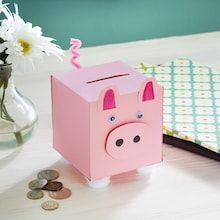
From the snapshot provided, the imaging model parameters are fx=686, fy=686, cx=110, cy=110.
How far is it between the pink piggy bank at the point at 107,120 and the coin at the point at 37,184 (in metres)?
0.05

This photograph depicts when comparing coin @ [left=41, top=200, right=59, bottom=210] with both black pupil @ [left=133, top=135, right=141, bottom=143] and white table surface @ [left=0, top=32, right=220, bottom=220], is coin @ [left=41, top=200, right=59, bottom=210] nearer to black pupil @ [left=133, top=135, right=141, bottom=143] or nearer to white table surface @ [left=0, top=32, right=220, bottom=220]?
white table surface @ [left=0, top=32, right=220, bottom=220]

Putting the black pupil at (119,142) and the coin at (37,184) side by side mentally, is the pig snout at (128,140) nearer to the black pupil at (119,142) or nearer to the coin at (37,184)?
the black pupil at (119,142)

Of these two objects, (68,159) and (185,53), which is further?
(185,53)

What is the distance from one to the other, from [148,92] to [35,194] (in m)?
0.21

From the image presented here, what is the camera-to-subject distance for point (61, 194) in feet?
3.10

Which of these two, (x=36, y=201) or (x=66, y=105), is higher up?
(x=66, y=105)

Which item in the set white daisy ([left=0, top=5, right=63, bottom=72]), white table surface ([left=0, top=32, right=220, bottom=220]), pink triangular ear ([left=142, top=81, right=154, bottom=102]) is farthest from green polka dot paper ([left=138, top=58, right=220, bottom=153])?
white daisy ([left=0, top=5, right=63, bottom=72])

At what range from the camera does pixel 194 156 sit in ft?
3.41

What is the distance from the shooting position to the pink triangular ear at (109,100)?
896 millimetres

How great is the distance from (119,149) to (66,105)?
0.32 ft

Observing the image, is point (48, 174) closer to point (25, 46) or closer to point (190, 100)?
point (25, 46)

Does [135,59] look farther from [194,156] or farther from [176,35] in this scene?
[194,156]

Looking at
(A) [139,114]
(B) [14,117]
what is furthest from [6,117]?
(A) [139,114]

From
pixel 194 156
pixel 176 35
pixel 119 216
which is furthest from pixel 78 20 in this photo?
pixel 119 216
